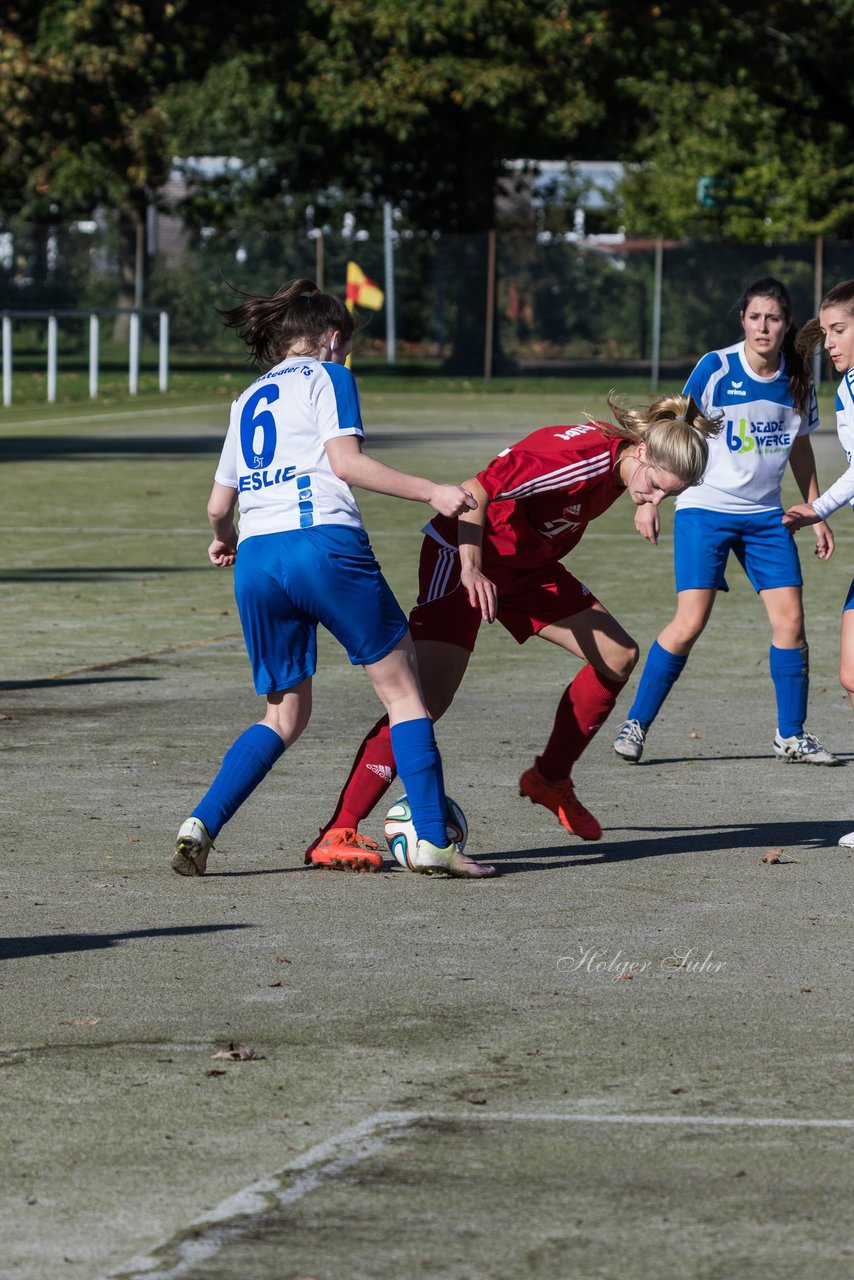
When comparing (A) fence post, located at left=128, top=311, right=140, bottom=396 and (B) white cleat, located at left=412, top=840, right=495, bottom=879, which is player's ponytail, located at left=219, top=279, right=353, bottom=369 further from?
(A) fence post, located at left=128, top=311, right=140, bottom=396

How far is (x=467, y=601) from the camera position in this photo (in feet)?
23.4

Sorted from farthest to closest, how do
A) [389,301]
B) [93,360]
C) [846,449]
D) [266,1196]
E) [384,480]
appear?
[389,301] → [93,360] → [846,449] → [384,480] → [266,1196]

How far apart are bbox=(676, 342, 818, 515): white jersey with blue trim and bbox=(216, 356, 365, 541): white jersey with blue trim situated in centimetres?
302

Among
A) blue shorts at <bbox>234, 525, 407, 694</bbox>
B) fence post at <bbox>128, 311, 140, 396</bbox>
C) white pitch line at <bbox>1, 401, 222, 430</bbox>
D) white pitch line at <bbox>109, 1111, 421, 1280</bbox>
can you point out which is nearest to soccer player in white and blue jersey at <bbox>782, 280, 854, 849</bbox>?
blue shorts at <bbox>234, 525, 407, 694</bbox>

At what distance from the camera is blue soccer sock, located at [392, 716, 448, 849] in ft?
22.0

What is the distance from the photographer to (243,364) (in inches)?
1678

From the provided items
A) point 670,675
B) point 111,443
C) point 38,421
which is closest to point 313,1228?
point 670,675

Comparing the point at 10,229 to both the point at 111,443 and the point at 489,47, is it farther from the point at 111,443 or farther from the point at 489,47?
the point at 111,443

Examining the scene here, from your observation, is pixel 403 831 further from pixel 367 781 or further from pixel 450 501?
pixel 450 501

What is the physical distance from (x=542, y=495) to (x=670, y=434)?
1.50 ft

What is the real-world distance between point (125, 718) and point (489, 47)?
33809 millimetres

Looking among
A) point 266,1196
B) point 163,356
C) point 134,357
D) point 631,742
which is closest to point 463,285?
point 163,356

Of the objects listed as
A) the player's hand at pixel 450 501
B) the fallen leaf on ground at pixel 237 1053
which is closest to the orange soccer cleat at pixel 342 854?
the player's hand at pixel 450 501

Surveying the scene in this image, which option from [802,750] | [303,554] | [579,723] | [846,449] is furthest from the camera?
[802,750]
